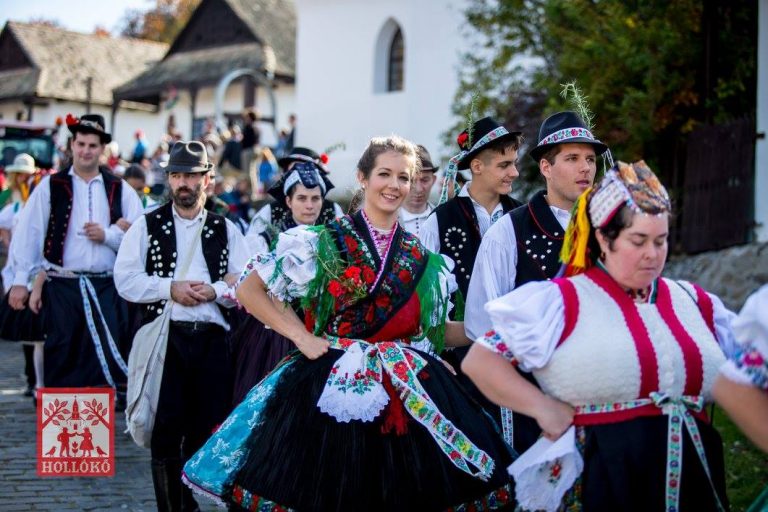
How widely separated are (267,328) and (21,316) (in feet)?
11.5

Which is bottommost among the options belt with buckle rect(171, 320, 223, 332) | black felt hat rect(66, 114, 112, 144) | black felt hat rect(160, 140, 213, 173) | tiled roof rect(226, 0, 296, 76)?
belt with buckle rect(171, 320, 223, 332)

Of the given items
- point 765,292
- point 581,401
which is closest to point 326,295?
point 581,401

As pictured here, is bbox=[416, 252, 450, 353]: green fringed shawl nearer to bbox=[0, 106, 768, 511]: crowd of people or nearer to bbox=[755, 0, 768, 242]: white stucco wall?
bbox=[0, 106, 768, 511]: crowd of people

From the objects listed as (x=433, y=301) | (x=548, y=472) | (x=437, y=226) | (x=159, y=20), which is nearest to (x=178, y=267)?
(x=437, y=226)

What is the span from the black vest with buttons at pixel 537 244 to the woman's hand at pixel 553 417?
168 centimetres

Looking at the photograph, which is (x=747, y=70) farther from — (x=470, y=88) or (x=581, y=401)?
(x=581, y=401)

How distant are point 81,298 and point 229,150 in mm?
17650

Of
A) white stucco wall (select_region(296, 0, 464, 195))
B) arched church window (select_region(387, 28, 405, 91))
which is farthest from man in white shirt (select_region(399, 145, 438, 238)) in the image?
arched church window (select_region(387, 28, 405, 91))

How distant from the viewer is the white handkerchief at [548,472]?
3.70m

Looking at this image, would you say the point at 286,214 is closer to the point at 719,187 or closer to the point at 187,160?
the point at 187,160

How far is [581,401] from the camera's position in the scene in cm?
371

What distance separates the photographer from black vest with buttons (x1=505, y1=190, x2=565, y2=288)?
538 centimetres

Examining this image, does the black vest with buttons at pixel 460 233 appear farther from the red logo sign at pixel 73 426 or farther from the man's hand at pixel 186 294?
the red logo sign at pixel 73 426

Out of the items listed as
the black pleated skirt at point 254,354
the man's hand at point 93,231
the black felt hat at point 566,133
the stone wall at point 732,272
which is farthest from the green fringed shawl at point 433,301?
the stone wall at point 732,272
